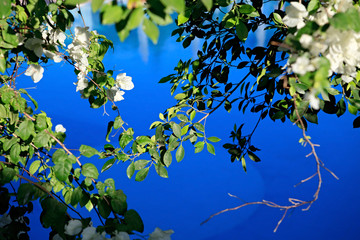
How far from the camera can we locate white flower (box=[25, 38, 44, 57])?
87cm

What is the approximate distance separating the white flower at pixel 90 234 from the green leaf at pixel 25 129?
279 mm

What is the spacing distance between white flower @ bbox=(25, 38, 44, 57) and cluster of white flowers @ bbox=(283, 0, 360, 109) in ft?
1.85

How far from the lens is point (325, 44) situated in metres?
0.57

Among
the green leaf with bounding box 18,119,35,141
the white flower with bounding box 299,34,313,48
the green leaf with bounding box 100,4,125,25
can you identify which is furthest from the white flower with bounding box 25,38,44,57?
the white flower with bounding box 299,34,313,48

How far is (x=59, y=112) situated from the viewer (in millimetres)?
5633

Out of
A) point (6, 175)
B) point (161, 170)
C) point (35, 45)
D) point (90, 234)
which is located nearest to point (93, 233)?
point (90, 234)

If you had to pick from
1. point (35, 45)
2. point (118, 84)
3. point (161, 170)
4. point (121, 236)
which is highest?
point (118, 84)

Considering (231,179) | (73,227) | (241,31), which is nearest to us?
(73,227)

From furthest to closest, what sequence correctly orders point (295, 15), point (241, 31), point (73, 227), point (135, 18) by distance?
point (241, 31), point (73, 227), point (295, 15), point (135, 18)

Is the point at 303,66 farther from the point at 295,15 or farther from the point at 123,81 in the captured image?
the point at 123,81

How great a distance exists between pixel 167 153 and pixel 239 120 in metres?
4.29

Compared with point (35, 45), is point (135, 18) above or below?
below

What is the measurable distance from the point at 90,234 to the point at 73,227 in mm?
59

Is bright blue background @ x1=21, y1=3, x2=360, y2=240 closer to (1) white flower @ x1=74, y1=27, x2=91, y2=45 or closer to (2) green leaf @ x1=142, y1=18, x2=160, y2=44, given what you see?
(1) white flower @ x1=74, y1=27, x2=91, y2=45
